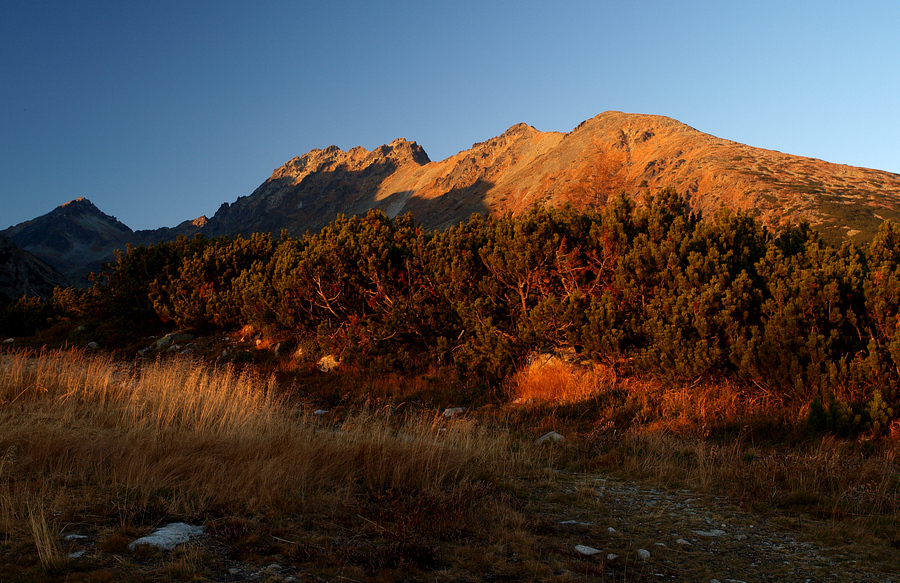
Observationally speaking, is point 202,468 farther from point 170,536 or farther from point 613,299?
point 613,299

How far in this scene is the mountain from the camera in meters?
54.2

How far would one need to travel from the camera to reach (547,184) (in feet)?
290

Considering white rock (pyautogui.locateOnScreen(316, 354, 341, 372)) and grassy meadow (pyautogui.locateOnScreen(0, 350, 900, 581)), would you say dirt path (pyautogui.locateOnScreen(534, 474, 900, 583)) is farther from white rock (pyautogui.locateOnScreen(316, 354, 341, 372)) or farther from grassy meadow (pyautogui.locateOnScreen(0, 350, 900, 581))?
white rock (pyautogui.locateOnScreen(316, 354, 341, 372))

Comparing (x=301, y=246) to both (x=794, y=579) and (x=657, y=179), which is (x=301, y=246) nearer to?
(x=794, y=579)

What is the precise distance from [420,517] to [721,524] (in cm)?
240

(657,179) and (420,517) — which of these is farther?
(657,179)

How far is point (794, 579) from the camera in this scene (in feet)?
10.3

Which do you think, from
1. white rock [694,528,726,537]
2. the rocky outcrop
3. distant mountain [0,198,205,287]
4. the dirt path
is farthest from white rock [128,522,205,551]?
the rocky outcrop

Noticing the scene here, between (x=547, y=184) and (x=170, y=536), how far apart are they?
3520 inches

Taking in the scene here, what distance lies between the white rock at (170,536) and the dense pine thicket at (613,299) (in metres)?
7.22

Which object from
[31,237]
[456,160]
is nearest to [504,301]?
[456,160]

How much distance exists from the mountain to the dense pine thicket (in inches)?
87.3

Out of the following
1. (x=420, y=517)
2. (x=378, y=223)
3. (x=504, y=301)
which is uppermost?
(x=378, y=223)

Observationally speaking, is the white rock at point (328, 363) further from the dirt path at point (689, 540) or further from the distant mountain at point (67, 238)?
the distant mountain at point (67, 238)
